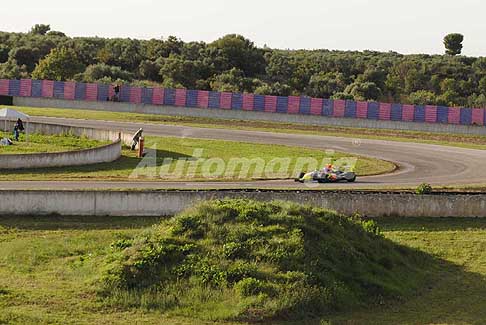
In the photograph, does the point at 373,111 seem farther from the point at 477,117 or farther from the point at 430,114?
the point at 477,117

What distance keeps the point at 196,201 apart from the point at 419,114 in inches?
1876

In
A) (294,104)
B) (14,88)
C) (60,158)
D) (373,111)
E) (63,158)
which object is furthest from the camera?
(14,88)

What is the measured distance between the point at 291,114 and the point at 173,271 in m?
55.9

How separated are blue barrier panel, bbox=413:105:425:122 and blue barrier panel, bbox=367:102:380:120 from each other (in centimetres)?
341

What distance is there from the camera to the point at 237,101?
259ft

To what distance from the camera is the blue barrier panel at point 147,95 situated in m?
80.6

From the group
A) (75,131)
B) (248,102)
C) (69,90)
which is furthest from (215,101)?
(75,131)

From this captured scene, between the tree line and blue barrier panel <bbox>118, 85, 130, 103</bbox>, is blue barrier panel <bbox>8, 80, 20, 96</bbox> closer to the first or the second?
blue barrier panel <bbox>118, 85, 130, 103</bbox>

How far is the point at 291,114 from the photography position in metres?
77.2

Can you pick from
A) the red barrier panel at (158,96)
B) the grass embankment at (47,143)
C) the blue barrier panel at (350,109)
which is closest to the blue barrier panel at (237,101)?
the red barrier panel at (158,96)

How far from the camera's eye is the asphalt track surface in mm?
36438

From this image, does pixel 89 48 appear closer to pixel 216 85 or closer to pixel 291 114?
pixel 216 85

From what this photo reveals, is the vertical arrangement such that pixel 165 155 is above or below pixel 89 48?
below

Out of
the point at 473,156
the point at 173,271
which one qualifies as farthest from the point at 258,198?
the point at 473,156
